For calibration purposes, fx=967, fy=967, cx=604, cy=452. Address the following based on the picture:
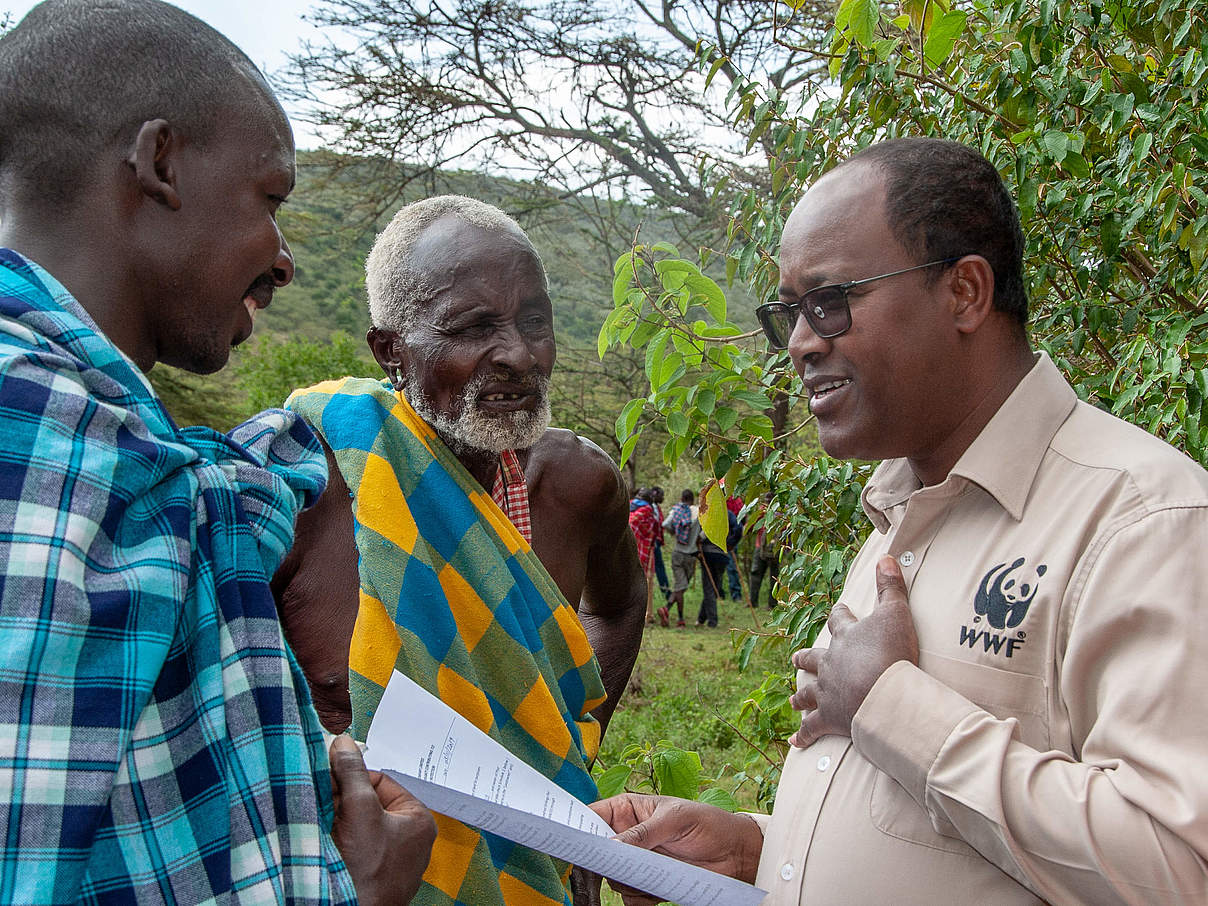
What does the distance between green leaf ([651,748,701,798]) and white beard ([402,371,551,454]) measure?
97 centimetres

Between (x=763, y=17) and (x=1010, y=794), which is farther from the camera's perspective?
(x=763, y=17)

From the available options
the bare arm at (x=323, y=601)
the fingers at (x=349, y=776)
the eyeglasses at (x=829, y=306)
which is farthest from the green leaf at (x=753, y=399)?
the fingers at (x=349, y=776)

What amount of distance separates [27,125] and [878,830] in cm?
153

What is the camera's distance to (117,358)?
3.59 feet

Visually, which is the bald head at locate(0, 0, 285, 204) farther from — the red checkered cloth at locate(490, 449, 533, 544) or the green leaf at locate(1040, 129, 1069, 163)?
the green leaf at locate(1040, 129, 1069, 163)

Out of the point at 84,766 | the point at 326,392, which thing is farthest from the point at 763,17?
the point at 84,766

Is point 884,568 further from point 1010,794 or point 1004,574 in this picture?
point 1010,794

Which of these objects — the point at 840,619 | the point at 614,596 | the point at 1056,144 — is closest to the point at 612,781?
the point at 614,596

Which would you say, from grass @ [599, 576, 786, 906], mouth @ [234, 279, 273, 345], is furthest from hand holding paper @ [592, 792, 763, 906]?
grass @ [599, 576, 786, 906]

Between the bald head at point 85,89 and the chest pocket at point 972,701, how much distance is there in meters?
1.31

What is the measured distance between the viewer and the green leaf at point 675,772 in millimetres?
2619

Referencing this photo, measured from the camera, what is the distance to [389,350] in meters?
2.40

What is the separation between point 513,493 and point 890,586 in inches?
48.3

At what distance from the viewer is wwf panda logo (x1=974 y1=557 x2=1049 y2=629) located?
A: 1.43m
